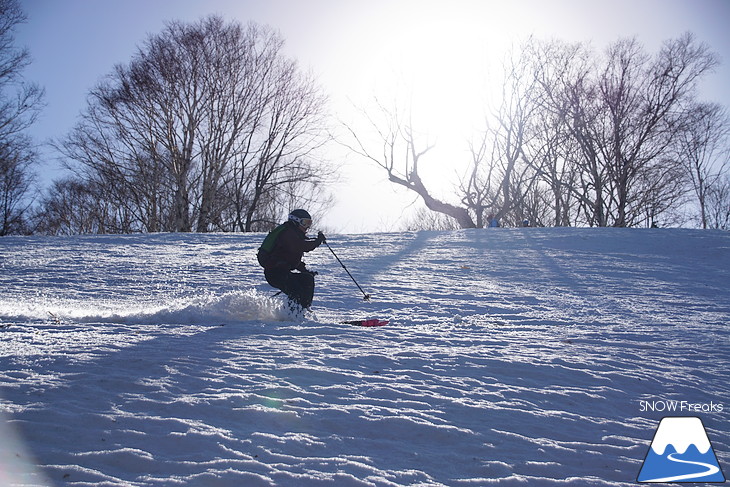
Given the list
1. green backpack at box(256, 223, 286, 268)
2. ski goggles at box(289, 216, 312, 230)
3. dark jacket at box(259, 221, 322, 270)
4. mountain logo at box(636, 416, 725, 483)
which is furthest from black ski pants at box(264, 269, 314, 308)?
mountain logo at box(636, 416, 725, 483)

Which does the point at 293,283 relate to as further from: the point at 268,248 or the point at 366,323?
the point at 366,323

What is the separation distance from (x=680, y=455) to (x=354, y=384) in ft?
8.02

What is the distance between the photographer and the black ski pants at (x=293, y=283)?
26.9 feet

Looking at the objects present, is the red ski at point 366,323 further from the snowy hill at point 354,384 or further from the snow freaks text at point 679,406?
the snow freaks text at point 679,406

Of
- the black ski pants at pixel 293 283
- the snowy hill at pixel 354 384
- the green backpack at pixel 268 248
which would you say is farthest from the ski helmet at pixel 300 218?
the snowy hill at pixel 354 384

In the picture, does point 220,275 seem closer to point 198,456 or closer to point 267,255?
point 267,255

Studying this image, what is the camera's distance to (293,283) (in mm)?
8188

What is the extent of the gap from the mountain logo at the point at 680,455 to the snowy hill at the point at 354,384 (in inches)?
4.0

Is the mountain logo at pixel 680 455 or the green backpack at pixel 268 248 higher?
the green backpack at pixel 268 248

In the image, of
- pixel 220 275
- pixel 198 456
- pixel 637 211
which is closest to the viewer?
pixel 198 456

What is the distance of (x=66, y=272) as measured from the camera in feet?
44.9

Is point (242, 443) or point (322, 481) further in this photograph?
point (242, 443)

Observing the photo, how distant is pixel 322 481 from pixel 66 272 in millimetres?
12680

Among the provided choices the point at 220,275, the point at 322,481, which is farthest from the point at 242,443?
the point at 220,275
